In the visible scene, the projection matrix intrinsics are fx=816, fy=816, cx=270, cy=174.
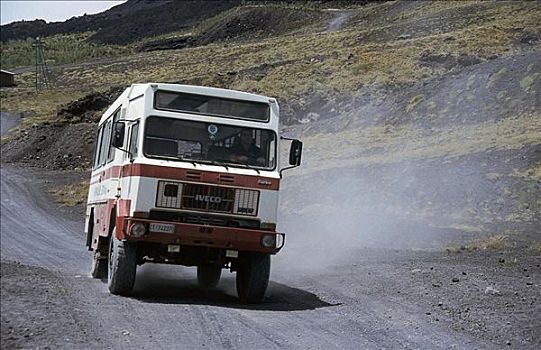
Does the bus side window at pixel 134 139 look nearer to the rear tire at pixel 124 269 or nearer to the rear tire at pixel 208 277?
the rear tire at pixel 124 269

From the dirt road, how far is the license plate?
1018mm

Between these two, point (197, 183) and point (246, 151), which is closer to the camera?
point (197, 183)

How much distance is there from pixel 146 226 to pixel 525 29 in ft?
136

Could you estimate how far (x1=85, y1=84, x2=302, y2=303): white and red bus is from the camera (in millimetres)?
11664

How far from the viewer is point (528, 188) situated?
23125 millimetres

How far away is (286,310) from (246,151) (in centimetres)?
245

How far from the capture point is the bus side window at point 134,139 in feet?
39.7

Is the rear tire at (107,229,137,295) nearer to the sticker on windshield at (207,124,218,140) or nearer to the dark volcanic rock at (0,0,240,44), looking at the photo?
the sticker on windshield at (207,124,218,140)

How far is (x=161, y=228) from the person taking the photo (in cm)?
1160

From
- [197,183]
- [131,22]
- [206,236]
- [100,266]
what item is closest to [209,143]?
[197,183]

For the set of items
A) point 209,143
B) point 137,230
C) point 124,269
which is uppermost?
point 209,143

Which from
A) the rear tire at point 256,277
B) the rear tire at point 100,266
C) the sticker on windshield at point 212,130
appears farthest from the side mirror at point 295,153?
the rear tire at point 100,266

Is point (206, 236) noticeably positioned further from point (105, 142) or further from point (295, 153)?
point (105, 142)

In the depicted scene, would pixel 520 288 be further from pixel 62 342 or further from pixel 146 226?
pixel 62 342
